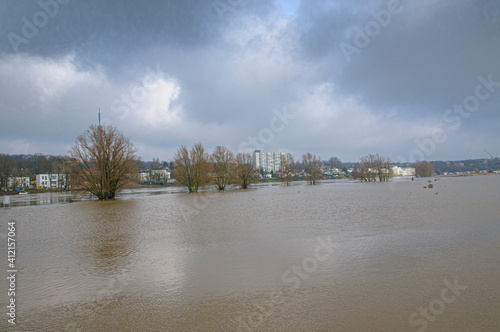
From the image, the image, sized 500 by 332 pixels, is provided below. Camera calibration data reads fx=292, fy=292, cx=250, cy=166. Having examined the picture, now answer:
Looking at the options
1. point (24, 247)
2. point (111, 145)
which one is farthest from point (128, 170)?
point (24, 247)

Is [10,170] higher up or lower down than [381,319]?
higher up

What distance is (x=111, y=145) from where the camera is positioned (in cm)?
3650

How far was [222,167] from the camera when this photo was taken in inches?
2338

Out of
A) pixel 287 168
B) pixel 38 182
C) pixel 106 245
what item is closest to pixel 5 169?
pixel 38 182

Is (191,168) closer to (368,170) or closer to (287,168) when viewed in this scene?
(287,168)

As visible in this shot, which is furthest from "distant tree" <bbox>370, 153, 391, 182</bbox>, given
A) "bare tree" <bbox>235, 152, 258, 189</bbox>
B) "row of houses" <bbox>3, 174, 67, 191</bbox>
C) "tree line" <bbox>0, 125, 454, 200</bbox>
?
"row of houses" <bbox>3, 174, 67, 191</bbox>

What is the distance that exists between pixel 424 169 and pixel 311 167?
6764cm

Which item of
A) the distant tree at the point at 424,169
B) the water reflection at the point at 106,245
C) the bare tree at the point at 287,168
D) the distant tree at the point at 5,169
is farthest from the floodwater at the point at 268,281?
the distant tree at the point at 424,169

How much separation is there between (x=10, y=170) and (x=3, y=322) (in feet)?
297

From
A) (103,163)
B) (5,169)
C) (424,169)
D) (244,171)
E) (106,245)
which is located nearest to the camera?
(106,245)

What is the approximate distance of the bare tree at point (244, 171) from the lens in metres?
63.7

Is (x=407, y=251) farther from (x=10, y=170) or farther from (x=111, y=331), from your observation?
(x=10, y=170)

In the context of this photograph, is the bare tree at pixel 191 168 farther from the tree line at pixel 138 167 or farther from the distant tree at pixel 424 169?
the distant tree at pixel 424 169

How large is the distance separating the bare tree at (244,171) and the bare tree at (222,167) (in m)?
2.34
